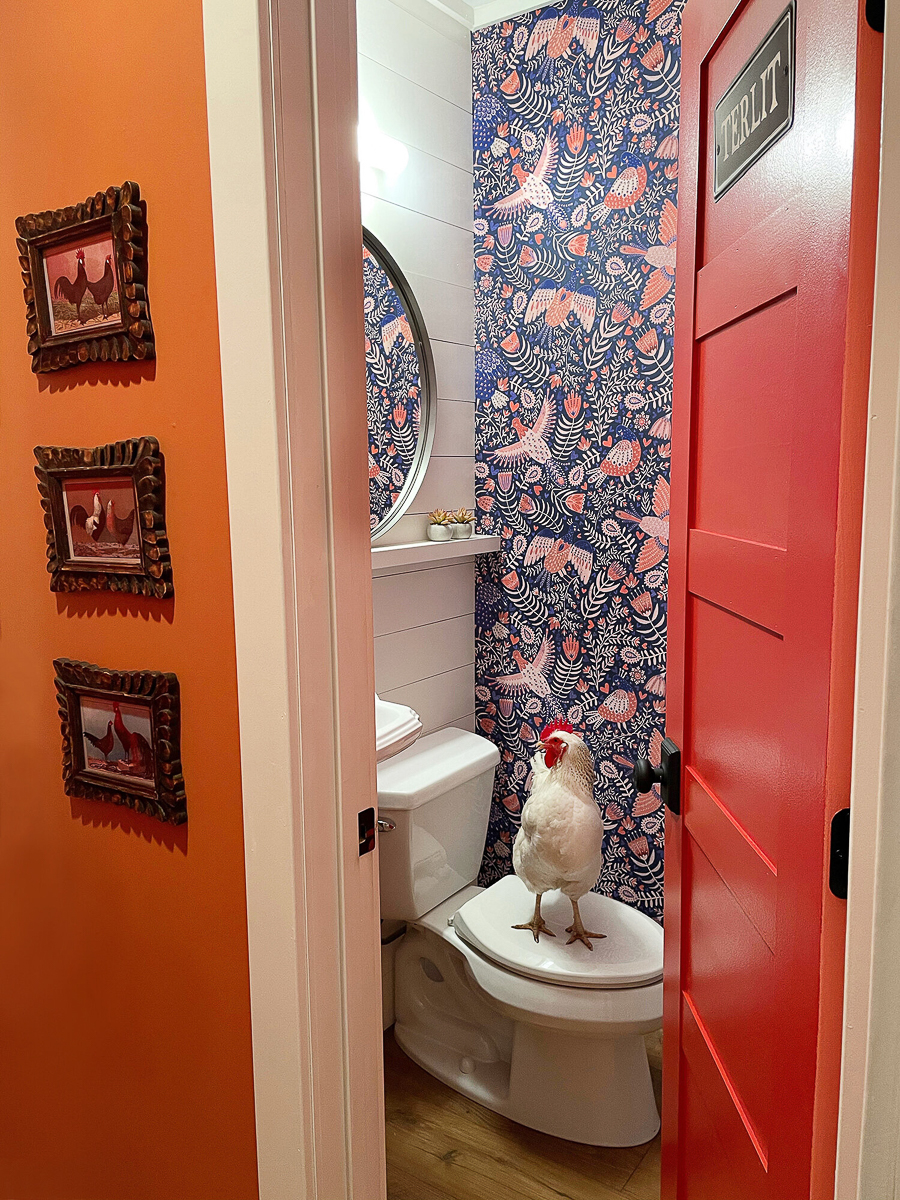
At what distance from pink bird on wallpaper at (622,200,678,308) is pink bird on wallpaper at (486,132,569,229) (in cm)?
23

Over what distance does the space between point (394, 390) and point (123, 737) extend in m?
1.22

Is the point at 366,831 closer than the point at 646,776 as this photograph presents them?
Yes

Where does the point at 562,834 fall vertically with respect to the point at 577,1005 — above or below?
above

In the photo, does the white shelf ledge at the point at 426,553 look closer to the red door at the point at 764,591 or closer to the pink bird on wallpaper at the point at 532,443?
the pink bird on wallpaper at the point at 532,443

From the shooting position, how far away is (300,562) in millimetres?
976

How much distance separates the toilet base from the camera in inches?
72.5

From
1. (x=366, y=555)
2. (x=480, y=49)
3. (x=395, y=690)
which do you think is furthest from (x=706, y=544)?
(x=480, y=49)

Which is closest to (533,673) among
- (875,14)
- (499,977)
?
(499,977)

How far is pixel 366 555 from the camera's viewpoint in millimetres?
1062

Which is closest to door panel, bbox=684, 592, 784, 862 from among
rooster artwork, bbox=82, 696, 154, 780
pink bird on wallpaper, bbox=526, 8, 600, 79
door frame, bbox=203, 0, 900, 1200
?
door frame, bbox=203, 0, 900, 1200

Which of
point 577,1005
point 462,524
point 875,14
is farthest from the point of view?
point 462,524

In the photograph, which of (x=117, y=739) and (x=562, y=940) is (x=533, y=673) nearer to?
(x=562, y=940)

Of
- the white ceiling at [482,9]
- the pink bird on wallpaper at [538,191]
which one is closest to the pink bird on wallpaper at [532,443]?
the pink bird on wallpaper at [538,191]

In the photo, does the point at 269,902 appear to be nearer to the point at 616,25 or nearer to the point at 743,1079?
the point at 743,1079
